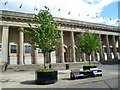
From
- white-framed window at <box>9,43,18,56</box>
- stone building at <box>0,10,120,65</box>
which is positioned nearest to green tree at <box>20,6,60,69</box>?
stone building at <box>0,10,120,65</box>

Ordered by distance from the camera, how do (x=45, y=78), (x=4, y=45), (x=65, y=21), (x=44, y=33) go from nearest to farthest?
(x=45, y=78) < (x=44, y=33) < (x=4, y=45) < (x=65, y=21)

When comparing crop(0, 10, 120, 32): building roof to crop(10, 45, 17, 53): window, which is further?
crop(10, 45, 17, 53): window

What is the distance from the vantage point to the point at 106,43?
3597 cm

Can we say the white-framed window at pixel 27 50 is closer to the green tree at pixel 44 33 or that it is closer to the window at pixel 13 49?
the window at pixel 13 49

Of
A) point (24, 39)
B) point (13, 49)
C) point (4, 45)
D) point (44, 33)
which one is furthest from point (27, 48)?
point (44, 33)

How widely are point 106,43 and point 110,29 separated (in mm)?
5293

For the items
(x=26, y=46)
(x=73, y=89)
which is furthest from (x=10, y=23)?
(x=73, y=89)

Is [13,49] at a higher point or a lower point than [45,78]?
higher

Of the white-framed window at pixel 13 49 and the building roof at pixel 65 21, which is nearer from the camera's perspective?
the building roof at pixel 65 21

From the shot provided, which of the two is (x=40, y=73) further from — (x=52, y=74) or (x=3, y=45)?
(x=3, y=45)

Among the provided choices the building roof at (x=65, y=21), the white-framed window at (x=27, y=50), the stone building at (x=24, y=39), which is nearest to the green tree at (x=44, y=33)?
the stone building at (x=24, y=39)

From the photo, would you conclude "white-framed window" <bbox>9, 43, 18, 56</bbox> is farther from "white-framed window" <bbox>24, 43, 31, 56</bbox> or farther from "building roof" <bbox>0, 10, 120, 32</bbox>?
"building roof" <bbox>0, 10, 120, 32</bbox>

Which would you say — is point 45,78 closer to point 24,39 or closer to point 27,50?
point 27,50

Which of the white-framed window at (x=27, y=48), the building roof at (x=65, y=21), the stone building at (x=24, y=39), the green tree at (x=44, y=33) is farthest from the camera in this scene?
the white-framed window at (x=27, y=48)
